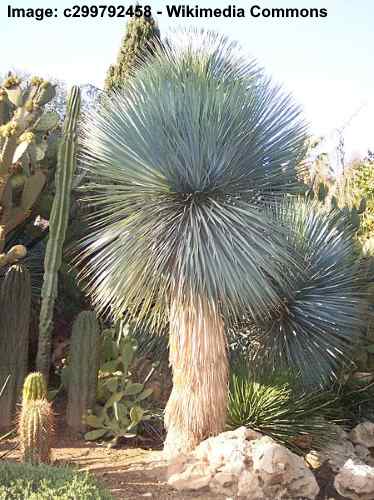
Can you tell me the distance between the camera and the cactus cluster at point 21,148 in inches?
209

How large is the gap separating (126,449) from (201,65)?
10.3 ft

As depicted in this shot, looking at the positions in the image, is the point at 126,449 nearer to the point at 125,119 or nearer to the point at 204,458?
the point at 204,458

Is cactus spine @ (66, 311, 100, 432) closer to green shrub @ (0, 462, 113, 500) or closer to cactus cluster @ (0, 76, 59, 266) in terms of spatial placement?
cactus cluster @ (0, 76, 59, 266)

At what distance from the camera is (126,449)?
18.1 feet

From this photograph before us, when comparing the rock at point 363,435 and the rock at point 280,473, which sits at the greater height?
the rock at point 363,435

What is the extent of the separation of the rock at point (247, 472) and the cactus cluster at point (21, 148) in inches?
81.3

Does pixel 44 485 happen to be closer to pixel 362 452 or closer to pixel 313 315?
pixel 313 315

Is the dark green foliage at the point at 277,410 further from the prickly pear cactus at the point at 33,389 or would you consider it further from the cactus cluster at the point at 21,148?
the cactus cluster at the point at 21,148

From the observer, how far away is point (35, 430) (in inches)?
174

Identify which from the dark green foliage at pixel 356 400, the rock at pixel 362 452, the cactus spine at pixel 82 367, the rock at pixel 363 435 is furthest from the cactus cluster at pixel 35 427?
the dark green foliage at pixel 356 400

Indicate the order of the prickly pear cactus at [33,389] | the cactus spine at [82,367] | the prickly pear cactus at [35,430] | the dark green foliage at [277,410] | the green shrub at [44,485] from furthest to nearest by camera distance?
the cactus spine at [82,367] < the dark green foliage at [277,410] < the prickly pear cactus at [33,389] < the prickly pear cactus at [35,430] < the green shrub at [44,485]

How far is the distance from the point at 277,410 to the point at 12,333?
238cm

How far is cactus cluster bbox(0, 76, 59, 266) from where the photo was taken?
5.31 meters

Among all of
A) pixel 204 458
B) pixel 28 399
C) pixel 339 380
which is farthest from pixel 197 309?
pixel 339 380
